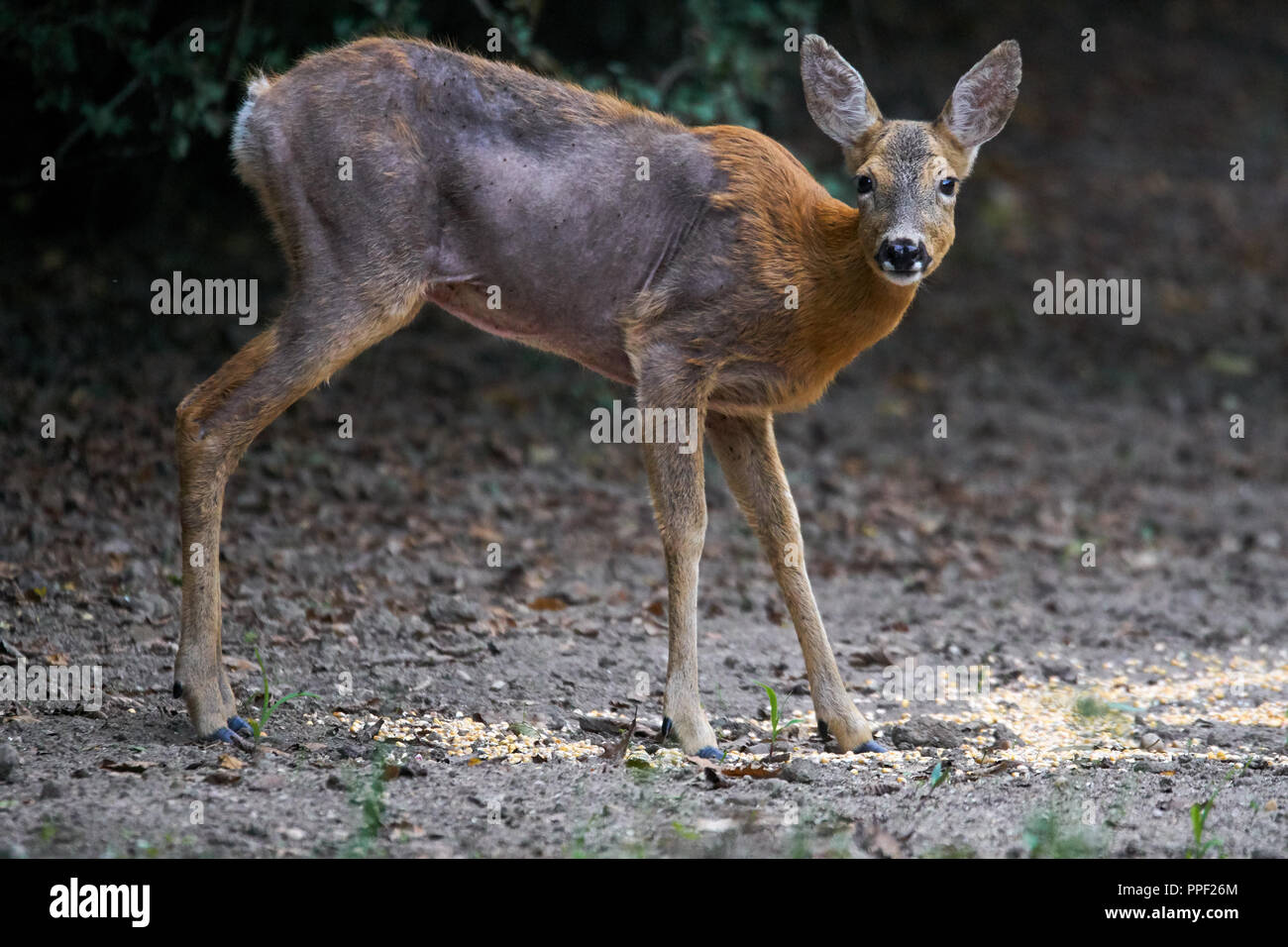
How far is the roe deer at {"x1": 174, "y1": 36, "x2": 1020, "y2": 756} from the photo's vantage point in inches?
223

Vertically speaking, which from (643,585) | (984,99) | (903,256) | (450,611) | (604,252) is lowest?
(450,611)

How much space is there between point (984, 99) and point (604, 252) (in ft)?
5.39

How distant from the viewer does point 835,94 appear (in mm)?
6102

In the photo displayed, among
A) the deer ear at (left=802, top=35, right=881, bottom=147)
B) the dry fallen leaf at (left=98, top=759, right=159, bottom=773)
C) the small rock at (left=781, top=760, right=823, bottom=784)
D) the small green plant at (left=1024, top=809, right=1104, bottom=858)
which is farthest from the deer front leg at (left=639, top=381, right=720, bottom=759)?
the dry fallen leaf at (left=98, top=759, right=159, bottom=773)

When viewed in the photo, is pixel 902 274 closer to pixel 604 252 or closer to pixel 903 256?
pixel 903 256

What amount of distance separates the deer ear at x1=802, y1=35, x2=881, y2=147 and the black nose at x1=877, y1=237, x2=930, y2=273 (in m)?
0.73

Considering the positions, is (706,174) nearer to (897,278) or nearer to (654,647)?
(897,278)

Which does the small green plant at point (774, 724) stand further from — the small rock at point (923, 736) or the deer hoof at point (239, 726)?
the deer hoof at point (239, 726)

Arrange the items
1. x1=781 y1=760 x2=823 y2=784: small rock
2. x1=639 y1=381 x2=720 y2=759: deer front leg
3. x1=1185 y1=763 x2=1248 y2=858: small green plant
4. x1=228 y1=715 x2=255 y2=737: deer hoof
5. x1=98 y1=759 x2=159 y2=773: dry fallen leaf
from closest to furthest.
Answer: x1=1185 y1=763 x2=1248 y2=858: small green plant
x1=98 y1=759 x2=159 y2=773: dry fallen leaf
x1=781 y1=760 x2=823 y2=784: small rock
x1=228 y1=715 x2=255 y2=737: deer hoof
x1=639 y1=381 x2=720 y2=759: deer front leg

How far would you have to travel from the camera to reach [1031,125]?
17.7 metres

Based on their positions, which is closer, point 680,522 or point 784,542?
point 680,522

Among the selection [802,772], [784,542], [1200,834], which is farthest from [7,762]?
[1200,834]

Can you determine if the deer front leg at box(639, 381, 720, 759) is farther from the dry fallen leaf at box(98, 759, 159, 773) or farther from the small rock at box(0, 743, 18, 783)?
the small rock at box(0, 743, 18, 783)

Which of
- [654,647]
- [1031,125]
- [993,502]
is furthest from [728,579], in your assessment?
[1031,125]
